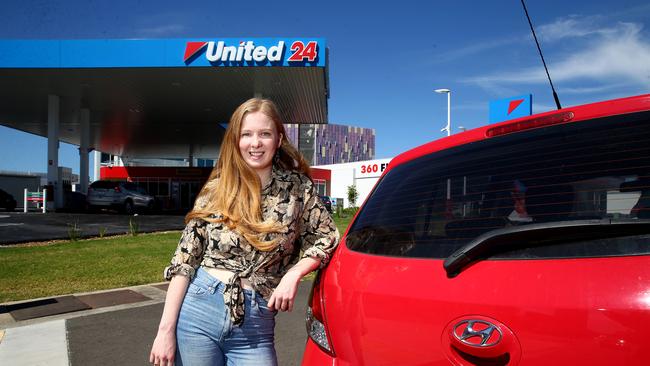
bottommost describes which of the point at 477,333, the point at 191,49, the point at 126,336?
the point at 126,336

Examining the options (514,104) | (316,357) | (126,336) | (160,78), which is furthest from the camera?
(160,78)

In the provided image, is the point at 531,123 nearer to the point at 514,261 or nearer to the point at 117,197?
the point at 514,261

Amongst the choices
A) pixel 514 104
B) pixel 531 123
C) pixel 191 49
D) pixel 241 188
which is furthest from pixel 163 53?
pixel 531 123

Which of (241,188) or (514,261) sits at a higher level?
(241,188)

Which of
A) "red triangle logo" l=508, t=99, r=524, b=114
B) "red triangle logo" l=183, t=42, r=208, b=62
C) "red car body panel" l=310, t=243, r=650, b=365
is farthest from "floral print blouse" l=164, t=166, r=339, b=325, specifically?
"red triangle logo" l=183, t=42, r=208, b=62

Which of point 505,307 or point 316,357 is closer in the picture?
point 505,307

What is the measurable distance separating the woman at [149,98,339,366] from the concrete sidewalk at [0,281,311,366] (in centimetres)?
220

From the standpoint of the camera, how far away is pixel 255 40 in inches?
699

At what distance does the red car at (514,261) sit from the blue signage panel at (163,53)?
16.6m

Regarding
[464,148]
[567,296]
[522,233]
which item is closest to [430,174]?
[464,148]

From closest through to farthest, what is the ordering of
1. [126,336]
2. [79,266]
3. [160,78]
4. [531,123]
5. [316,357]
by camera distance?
[531,123] → [316,357] → [126,336] → [79,266] → [160,78]

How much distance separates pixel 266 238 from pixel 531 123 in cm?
111

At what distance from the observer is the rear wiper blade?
1213mm

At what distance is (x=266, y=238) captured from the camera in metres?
2.01
